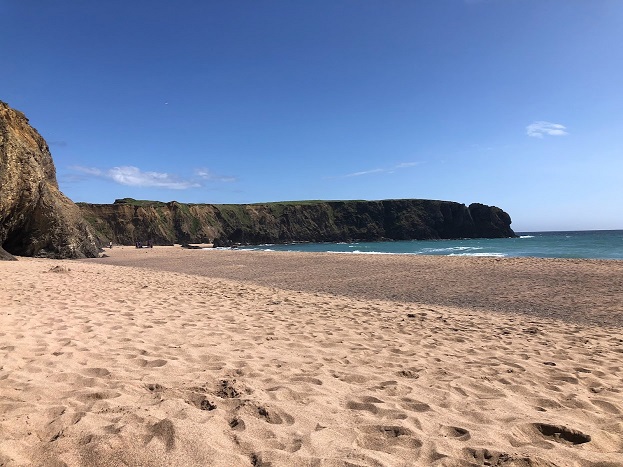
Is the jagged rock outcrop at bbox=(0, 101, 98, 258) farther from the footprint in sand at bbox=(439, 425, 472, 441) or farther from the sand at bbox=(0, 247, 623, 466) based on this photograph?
the footprint in sand at bbox=(439, 425, 472, 441)

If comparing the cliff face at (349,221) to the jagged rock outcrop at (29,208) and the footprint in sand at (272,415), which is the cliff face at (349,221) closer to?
the jagged rock outcrop at (29,208)

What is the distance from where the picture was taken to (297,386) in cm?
→ 394

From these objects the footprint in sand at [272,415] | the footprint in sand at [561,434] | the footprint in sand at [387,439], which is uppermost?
the footprint in sand at [272,415]

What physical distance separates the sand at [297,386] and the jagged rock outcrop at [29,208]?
16.1 meters

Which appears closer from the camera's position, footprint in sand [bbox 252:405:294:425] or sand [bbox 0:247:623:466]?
sand [bbox 0:247:623:466]

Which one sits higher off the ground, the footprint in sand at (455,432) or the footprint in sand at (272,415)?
the footprint in sand at (272,415)

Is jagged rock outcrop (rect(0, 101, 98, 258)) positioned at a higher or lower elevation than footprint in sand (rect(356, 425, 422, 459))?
higher

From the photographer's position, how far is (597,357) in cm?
557

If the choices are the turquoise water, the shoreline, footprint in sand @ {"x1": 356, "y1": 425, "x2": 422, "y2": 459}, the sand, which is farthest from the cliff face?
footprint in sand @ {"x1": 356, "y1": 425, "x2": 422, "y2": 459}

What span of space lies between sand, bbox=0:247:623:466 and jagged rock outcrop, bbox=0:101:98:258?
16.1 meters

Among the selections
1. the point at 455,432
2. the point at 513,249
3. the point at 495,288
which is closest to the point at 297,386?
the point at 455,432

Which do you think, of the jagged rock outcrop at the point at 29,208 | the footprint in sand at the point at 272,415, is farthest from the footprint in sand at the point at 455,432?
the jagged rock outcrop at the point at 29,208

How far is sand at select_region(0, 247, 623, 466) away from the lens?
2.66m

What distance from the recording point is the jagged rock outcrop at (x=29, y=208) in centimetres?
2070
